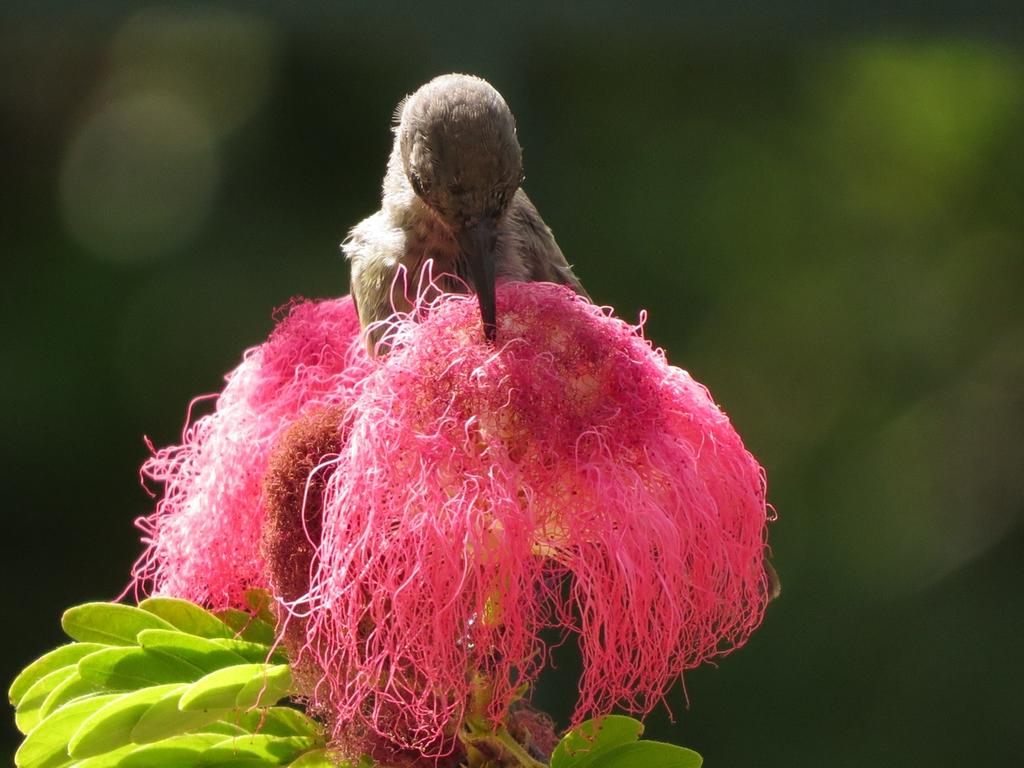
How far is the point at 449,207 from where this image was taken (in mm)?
1591

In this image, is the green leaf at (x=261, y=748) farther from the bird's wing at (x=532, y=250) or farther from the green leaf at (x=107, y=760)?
the bird's wing at (x=532, y=250)

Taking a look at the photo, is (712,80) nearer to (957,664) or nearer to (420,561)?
(957,664)

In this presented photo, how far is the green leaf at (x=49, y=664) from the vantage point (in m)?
1.26

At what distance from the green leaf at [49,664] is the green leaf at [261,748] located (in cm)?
18

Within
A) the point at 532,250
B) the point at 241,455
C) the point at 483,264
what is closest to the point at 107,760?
the point at 241,455

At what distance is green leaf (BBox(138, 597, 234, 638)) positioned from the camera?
1.29 m

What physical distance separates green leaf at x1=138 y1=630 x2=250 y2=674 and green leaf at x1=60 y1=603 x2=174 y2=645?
0.05 meters

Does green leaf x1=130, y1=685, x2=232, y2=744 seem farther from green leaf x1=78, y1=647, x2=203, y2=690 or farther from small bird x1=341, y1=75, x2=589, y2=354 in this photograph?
small bird x1=341, y1=75, x2=589, y2=354

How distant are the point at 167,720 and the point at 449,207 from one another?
31.0 inches

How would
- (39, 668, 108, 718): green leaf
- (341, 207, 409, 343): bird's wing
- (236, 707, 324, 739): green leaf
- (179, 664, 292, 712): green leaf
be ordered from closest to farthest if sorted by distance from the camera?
(179, 664, 292, 712): green leaf
(39, 668, 108, 718): green leaf
(236, 707, 324, 739): green leaf
(341, 207, 409, 343): bird's wing

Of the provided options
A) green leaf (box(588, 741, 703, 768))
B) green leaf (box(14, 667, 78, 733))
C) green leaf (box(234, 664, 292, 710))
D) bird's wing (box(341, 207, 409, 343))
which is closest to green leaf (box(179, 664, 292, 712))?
green leaf (box(234, 664, 292, 710))

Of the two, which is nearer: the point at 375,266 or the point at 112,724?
the point at 112,724

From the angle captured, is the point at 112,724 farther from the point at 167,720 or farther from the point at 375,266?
the point at 375,266

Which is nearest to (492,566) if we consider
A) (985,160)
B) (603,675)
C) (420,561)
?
(420,561)
